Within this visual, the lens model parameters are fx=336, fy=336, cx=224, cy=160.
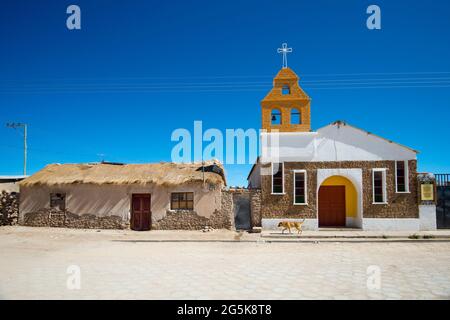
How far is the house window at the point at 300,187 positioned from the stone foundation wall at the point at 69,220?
9729mm

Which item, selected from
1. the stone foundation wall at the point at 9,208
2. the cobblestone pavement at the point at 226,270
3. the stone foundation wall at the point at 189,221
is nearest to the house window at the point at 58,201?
the stone foundation wall at the point at 9,208

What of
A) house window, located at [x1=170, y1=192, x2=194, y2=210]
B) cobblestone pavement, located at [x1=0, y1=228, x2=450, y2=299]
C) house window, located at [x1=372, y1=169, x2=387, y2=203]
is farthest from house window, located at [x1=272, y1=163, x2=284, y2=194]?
house window, located at [x1=372, y1=169, x2=387, y2=203]

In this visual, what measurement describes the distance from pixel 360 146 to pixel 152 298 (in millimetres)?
15083

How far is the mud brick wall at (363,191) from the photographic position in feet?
58.1

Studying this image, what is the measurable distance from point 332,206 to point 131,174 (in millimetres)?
12044

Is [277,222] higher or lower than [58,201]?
lower

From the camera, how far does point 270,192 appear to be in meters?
Answer: 18.2

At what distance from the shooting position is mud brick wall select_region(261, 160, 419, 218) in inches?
697

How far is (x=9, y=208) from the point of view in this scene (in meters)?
20.6

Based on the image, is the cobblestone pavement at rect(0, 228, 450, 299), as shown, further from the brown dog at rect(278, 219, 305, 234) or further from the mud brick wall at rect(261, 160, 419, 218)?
the mud brick wall at rect(261, 160, 419, 218)

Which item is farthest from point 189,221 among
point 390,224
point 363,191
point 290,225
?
point 390,224

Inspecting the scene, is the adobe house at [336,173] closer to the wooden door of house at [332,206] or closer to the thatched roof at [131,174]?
the wooden door of house at [332,206]

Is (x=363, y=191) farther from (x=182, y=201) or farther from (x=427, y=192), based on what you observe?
(x=182, y=201)

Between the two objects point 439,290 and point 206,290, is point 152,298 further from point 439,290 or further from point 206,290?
point 439,290
